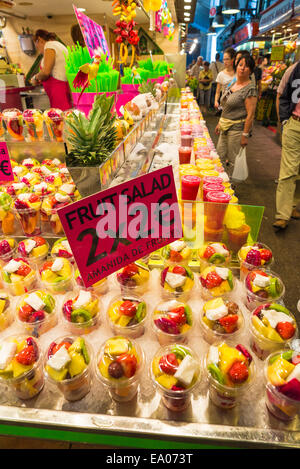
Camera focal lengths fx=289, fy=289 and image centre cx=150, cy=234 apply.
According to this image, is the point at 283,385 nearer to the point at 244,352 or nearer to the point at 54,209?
the point at 244,352

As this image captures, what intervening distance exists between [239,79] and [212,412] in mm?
4116

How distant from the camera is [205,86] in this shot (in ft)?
37.4

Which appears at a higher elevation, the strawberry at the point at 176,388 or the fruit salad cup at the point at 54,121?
the fruit salad cup at the point at 54,121

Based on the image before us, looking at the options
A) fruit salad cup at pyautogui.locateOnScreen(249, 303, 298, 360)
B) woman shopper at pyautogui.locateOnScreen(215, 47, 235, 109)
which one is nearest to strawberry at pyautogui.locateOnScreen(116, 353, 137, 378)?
fruit salad cup at pyautogui.locateOnScreen(249, 303, 298, 360)

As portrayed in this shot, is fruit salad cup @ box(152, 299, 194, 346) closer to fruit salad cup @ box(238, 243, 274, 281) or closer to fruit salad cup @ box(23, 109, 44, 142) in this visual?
fruit salad cup @ box(238, 243, 274, 281)

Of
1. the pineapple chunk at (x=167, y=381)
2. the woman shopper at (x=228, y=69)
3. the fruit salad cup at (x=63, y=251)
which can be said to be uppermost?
the woman shopper at (x=228, y=69)

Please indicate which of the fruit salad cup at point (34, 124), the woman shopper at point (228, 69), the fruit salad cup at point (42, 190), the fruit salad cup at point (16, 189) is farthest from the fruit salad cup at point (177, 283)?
the woman shopper at point (228, 69)

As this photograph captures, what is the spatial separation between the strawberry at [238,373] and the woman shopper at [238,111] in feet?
12.6

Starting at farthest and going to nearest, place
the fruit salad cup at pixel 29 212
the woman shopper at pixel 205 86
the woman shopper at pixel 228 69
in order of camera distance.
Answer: the woman shopper at pixel 205 86, the woman shopper at pixel 228 69, the fruit salad cup at pixel 29 212

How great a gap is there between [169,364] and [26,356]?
0.48 m

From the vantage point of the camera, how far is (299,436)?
869 millimetres

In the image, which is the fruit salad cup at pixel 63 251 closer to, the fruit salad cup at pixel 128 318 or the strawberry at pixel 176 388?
the fruit salad cup at pixel 128 318

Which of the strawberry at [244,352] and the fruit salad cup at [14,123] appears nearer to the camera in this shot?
the strawberry at [244,352]

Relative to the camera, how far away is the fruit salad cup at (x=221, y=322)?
108 centimetres
